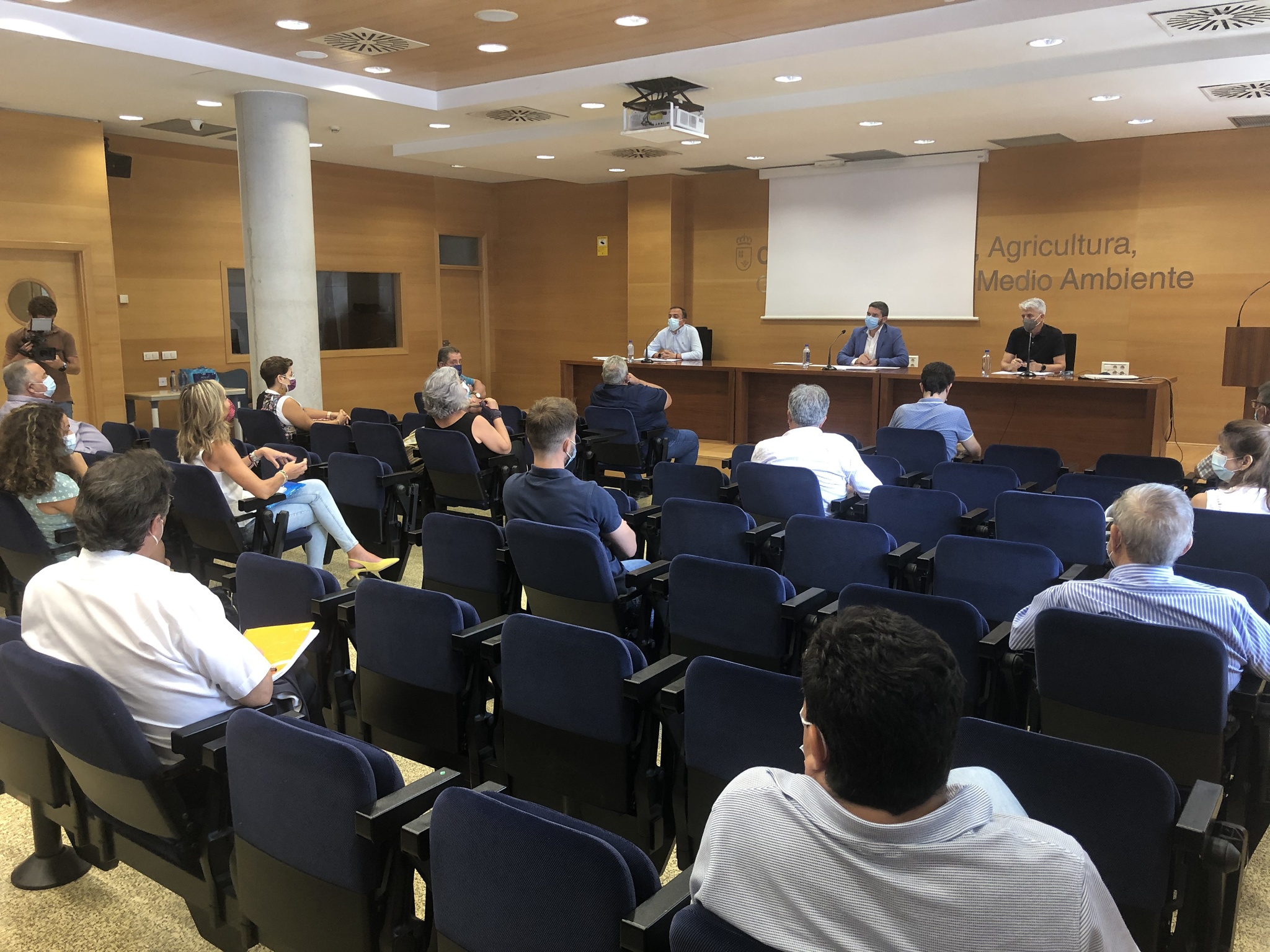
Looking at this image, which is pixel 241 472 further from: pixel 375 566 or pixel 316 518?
pixel 375 566

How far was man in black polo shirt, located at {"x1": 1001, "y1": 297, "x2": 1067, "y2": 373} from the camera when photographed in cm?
856

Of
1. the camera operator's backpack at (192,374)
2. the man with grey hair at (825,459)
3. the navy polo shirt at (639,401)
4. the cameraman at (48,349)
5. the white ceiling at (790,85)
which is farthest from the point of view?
the camera operator's backpack at (192,374)

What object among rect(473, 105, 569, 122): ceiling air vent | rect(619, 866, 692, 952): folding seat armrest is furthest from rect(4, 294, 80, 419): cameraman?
rect(619, 866, 692, 952): folding seat armrest

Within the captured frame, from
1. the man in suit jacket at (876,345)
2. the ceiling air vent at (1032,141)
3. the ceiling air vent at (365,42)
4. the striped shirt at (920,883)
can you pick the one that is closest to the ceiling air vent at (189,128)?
the ceiling air vent at (365,42)

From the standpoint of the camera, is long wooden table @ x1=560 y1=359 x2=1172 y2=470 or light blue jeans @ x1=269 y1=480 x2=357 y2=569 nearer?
light blue jeans @ x1=269 y1=480 x2=357 y2=569

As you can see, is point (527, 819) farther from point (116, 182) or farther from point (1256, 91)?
point (116, 182)

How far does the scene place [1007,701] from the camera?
2.80 metres

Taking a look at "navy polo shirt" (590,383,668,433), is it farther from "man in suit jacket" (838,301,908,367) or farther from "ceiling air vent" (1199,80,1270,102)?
"ceiling air vent" (1199,80,1270,102)

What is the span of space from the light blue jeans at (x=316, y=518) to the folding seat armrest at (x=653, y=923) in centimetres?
389

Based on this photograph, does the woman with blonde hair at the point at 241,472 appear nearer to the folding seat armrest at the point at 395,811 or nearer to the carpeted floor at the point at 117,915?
the carpeted floor at the point at 117,915

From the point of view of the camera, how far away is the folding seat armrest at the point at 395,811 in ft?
5.73

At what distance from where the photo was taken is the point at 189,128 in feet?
31.8

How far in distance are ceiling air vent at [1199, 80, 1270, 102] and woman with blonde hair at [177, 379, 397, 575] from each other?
7142 mm

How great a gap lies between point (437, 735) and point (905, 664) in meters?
1.88
